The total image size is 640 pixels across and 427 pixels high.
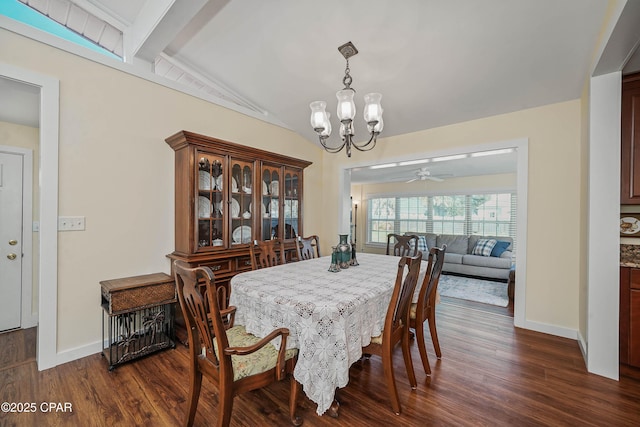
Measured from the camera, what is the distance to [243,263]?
10.2 ft

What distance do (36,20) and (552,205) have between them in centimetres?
532

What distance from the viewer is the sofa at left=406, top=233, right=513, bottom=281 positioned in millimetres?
5238

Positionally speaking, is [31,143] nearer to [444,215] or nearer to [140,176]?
[140,176]

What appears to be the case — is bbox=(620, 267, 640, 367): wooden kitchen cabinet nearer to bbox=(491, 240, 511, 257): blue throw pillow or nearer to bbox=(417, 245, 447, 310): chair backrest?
bbox=(417, 245, 447, 310): chair backrest

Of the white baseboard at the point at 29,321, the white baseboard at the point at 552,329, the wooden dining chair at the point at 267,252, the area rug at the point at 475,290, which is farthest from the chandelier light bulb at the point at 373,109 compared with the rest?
the white baseboard at the point at 29,321

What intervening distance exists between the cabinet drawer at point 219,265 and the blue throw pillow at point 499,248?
203 inches

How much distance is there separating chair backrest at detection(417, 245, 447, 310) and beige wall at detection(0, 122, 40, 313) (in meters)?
4.07

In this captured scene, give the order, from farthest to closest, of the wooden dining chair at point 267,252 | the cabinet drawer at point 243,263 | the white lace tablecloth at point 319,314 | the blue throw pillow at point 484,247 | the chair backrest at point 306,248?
the blue throw pillow at point 484,247 → the cabinet drawer at point 243,263 → the chair backrest at point 306,248 → the wooden dining chair at point 267,252 → the white lace tablecloth at point 319,314

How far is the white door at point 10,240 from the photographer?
2.84 m

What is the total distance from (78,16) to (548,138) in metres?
4.99

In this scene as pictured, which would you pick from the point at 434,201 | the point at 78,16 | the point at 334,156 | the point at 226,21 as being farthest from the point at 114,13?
the point at 434,201

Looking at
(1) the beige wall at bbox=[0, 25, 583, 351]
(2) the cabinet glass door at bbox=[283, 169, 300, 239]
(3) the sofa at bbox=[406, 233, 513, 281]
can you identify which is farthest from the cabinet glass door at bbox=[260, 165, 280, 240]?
(3) the sofa at bbox=[406, 233, 513, 281]

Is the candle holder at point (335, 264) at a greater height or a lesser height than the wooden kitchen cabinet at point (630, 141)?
lesser

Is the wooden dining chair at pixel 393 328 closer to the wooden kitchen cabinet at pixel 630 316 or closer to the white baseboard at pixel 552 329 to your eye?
the wooden kitchen cabinet at pixel 630 316
